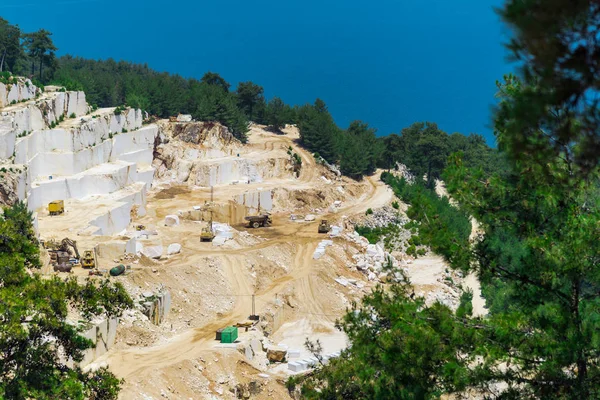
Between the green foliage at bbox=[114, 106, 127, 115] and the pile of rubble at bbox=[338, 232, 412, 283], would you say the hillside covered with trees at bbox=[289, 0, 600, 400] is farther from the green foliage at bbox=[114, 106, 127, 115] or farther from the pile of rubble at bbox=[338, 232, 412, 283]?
the green foliage at bbox=[114, 106, 127, 115]

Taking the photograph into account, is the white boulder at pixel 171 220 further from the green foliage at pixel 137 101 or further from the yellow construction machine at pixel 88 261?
the green foliage at pixel 137 101

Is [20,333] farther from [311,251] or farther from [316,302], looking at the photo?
[311,251]

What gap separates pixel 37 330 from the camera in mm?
13273

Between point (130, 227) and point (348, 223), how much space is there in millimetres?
15602

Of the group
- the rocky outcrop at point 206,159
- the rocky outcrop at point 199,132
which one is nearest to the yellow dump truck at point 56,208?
the rocky outcrop at point 206,159

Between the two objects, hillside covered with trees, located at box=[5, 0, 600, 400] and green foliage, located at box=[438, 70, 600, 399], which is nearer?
green foliage, located at box=[438, 70, 600, 399]

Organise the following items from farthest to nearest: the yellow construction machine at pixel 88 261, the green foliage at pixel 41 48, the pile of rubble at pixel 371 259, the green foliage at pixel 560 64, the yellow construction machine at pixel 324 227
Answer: the green foliage at pixel 41 48 → the yellow construction machine at pixel 324 227 → the pile of rubble at pixel 371 259 → the yellow construction machine at pixel 88 261 → the green foliage at pixel 560 64

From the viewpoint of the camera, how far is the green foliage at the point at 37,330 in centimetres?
1267

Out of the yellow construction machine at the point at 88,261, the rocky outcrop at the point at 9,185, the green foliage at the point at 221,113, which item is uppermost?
the green foliage at the point at 221,113

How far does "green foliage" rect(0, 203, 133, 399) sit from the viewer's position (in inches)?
499

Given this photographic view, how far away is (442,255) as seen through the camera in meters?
13.0

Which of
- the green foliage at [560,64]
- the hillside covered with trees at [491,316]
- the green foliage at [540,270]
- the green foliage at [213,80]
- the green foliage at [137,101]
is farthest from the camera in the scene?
the green foliage at [213,80]

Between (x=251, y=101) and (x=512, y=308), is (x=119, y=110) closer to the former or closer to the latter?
(x=251, y=101)

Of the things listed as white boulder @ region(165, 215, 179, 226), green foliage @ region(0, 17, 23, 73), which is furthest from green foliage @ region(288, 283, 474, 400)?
green foliage @ region(0, 17, 23, 73)
